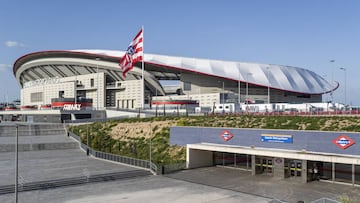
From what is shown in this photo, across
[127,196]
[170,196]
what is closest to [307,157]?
[170,196]

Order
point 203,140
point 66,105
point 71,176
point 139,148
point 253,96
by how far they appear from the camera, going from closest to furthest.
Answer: point 71,176, point 203,140, point 139,148, point 66,105, point 253,96

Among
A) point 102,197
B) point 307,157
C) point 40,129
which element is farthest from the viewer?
point 40,129

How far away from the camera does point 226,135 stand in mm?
29328

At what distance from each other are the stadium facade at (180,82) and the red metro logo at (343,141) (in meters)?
58.4

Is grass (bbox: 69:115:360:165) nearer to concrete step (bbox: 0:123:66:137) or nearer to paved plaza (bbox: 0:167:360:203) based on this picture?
concrete step (bbox: 0:123:66:137)

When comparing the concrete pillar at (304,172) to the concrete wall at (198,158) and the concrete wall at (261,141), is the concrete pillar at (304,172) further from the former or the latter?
the concrete wall at (198,158)

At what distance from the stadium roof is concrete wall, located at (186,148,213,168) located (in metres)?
57.6

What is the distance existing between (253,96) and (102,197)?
75462 millimetres

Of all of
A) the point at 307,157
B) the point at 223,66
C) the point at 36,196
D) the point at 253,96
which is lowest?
the point at 36,196

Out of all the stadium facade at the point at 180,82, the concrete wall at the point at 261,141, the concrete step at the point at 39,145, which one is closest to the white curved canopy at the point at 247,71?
the stadium facade at the point at 180,82

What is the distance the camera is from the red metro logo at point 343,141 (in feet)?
72.8

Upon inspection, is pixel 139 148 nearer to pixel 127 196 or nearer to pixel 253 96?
pixel 127 196

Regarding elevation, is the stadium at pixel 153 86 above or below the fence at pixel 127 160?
above

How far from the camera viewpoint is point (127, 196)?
2081 centimetres
